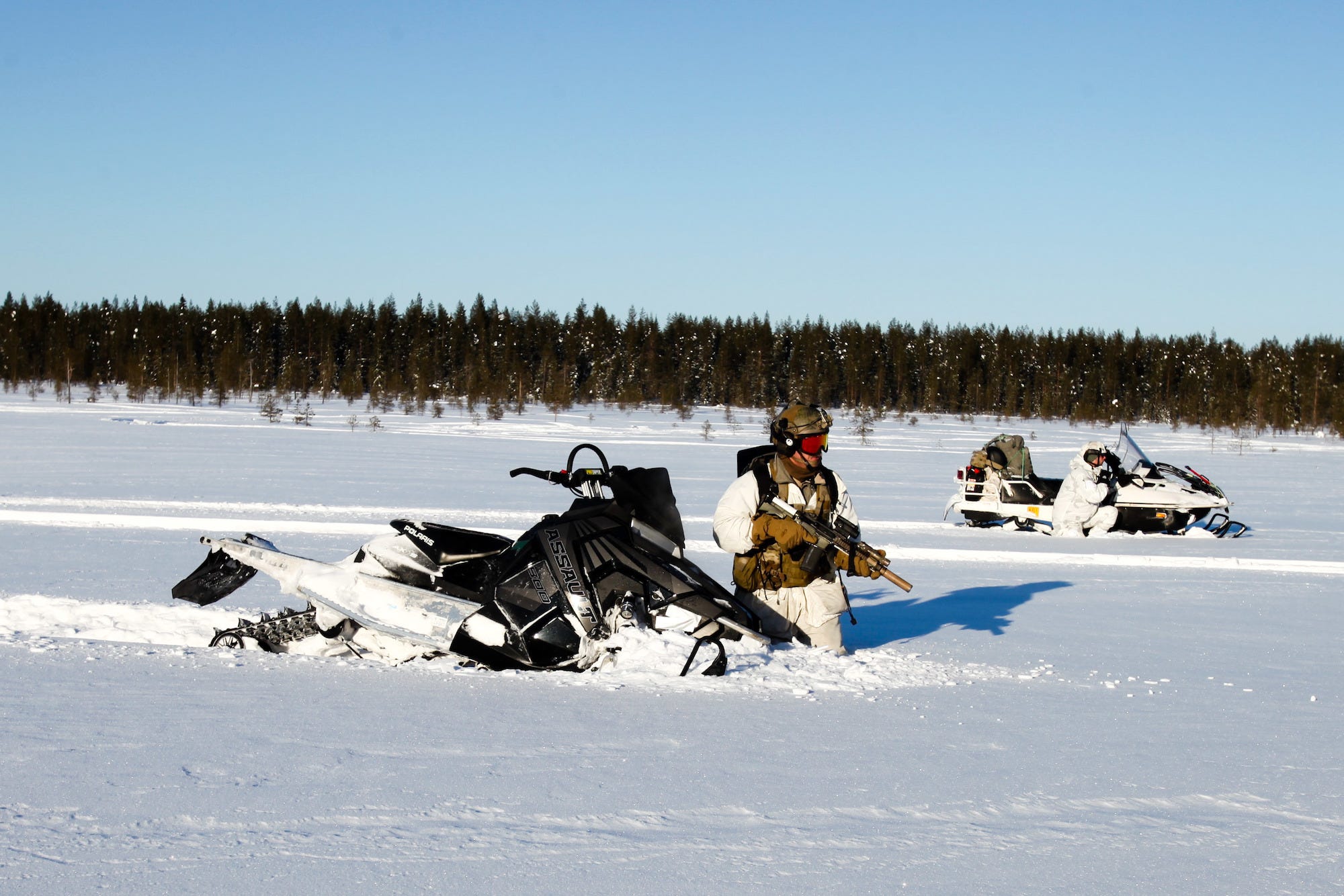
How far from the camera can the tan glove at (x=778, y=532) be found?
5664 mm

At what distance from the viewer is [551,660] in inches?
197

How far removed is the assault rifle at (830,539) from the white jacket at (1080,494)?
7.43m

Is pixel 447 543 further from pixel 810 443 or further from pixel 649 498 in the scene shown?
pixel 810 443

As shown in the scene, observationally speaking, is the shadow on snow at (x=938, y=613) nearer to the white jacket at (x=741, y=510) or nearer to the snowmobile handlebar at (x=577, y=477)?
the white jacket at (x=741, y=510)

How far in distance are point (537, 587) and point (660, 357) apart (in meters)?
67.0

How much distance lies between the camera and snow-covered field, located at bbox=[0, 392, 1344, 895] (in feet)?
9.49

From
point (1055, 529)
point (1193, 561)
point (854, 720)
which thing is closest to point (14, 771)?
point (854, 720)

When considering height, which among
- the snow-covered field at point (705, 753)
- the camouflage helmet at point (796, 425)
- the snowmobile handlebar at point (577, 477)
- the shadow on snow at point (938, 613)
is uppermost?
the camouflage helmet at point (796, 425)

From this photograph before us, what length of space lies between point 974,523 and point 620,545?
9.08 metres

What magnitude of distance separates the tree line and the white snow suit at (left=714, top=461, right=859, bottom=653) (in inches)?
2184

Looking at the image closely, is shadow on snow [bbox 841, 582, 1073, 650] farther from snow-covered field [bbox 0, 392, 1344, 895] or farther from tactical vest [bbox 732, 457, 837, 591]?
tactical vest [bbox 732, 457, 837, 591]

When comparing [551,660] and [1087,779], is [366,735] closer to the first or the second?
[551,660]

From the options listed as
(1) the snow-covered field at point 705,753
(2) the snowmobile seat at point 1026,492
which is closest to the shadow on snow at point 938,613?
(1) the snow-covered field at point 705,753

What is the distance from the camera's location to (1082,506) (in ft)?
41.0
